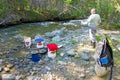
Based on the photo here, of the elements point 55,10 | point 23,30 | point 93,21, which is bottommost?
point 23,30

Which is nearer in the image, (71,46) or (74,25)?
(71,46)

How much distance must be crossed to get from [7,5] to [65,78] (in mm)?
5785

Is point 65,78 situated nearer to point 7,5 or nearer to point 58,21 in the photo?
point 7,5

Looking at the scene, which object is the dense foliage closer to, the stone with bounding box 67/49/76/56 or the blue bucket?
the stone with bounding box 67/49/76/56

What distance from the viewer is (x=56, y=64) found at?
20.5 feet

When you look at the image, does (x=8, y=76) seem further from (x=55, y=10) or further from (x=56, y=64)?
(x=55, y=10)

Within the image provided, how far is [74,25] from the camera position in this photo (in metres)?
10.9

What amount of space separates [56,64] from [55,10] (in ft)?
19.4

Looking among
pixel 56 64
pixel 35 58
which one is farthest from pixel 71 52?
pixel 35 58

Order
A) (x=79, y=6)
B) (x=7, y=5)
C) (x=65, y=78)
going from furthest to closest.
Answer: (x=79, y=6) → (x=7, y=5) → (x=65, y=78)

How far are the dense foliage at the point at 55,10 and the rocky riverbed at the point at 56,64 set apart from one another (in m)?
2.55

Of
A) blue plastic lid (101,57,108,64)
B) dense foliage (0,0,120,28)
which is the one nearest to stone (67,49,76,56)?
blue plastic lid (101,57,108,64)

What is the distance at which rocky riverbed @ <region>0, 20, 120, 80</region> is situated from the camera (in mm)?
5754

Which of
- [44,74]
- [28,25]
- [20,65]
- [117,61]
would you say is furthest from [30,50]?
[28,25]
